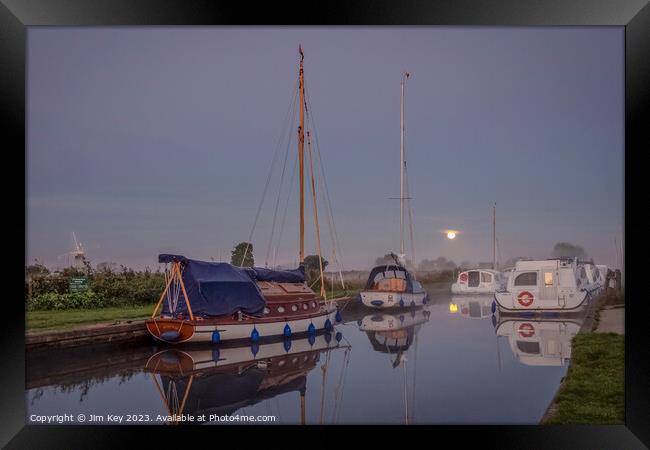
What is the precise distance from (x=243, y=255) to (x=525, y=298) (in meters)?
5.39

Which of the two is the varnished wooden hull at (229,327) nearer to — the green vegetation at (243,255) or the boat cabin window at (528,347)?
the green vegetation at (243,255)

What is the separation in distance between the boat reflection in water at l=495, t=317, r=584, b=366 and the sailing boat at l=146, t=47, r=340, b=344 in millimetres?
3562

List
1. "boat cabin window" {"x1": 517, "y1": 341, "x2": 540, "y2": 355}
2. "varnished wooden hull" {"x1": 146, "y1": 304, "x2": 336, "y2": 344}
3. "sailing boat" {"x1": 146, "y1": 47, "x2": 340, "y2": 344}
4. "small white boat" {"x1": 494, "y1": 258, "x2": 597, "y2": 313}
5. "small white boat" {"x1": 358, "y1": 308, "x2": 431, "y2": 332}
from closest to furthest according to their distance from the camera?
"boat cabin window" {"x1": 517, "y1": 341, "x2": 540, "y2": 355} < "varnished wooden hull" {"x1": 146, "y1": 304, "x2": 336, "y2": 344} < "sailing boat" {"x1": 146, "y1": 47, "x2": 340, "y2": 344} < "small white boat" {"x1": 494, "y1": 258, "x2": 597, "y2": 313} < "small white boat" {"x1": 358, "y1": 308, "x2": 431, "y2": 332}

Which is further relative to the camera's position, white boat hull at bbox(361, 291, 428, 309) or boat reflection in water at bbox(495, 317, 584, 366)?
white boat hull at bbox(361, 291, 428, 309)

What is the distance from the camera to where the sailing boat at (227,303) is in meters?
9.41

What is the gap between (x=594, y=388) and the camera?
679 cm

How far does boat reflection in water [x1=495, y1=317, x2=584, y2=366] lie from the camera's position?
28.6 feet

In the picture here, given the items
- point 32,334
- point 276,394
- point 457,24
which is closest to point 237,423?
point 276,394

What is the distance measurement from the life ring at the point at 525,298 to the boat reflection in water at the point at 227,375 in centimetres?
352

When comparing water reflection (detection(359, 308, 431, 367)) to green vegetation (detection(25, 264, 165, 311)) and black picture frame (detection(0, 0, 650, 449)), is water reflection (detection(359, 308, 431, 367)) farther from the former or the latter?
green vegetation (detection(25, 264, 165, 311))

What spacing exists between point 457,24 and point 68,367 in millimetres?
6377

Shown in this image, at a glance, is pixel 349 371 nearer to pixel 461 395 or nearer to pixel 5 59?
pixel 461 395

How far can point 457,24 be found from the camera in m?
6.36

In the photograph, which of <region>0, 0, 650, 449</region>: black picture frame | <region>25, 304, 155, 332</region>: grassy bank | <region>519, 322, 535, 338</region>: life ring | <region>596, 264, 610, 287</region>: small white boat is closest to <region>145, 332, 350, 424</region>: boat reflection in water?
<region>0, 0, 650, 449</region>: black picture frame
